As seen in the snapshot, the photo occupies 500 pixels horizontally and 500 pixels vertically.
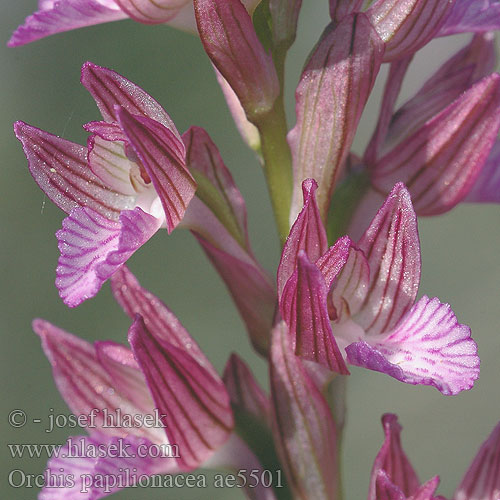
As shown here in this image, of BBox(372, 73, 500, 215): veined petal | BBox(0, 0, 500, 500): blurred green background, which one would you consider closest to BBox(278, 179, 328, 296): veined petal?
BBox(372, 73, 500, 215): veined petal

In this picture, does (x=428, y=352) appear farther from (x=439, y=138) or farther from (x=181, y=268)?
(x=181, y=268)

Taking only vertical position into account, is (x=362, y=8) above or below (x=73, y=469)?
above

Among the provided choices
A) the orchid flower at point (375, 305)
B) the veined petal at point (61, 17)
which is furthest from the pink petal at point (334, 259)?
the veined petal at point (61, 17)

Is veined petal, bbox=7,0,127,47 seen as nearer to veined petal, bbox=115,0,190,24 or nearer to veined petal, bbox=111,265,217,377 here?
veined petal, bbox=115,0,190,24

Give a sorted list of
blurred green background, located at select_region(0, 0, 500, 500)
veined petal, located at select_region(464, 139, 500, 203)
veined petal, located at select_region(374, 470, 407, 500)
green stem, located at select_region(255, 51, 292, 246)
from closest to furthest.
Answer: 1. veined petal, located at select_region(374, 470, 407, 500)
2. green stem, located at select_region(255, 51, 292, 246)
3. veined petal, located at select_region(464, 139, 500, 203)
4. blurred green background, located at select_region(0, 0, 500, 500)

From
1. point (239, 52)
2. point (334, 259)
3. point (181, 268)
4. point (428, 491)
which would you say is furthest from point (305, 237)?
point (181, 268)

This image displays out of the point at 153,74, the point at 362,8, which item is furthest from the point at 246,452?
the point at 153,74

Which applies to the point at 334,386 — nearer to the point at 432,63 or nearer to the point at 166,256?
the point at 166,256

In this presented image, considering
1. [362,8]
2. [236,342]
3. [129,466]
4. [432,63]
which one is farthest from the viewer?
[432,63]
